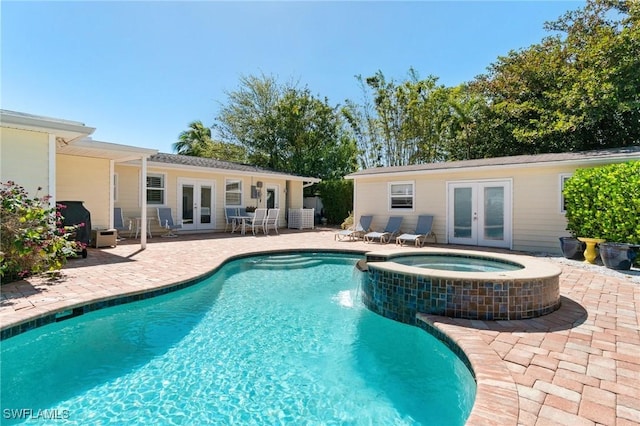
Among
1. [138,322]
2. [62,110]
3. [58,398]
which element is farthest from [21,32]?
[58,398]

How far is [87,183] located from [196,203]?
4376 mm

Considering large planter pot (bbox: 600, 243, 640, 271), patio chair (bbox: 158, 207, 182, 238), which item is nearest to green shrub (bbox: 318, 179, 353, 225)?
patio chair (bbox: 158, 207, 182, 238)

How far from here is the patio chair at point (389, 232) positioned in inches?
479

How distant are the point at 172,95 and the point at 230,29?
8.91 m

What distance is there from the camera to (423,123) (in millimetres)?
21781

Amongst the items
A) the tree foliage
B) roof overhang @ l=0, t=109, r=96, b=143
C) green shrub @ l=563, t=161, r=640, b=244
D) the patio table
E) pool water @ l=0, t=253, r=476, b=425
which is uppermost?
the tree foliage

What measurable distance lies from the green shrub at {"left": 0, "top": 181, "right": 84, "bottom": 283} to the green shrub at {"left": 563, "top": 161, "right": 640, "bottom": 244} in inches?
448

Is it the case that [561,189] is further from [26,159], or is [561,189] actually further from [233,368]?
[26,159]

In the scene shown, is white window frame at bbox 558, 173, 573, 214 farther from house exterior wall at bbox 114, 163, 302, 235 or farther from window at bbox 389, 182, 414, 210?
house exterior wall at bbox 114, 163, 302, 235

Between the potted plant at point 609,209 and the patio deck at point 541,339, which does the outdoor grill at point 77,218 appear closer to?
the patio deck at point 541,339

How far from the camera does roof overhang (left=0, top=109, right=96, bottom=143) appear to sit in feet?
19.4

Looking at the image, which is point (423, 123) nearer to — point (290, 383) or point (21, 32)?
point (21, 32)

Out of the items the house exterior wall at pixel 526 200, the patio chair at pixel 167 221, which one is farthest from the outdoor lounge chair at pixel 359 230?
the patio chair at pixel 167 221

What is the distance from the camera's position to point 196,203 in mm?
13938
